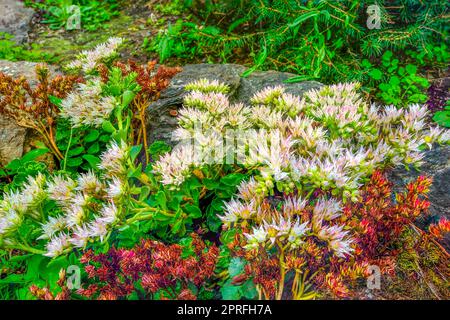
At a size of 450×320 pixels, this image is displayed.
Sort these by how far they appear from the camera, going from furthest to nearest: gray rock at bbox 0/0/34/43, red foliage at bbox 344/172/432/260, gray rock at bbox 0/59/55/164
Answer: gray rock at bbox 0/0/34/43
gray rock at bbox 0/59/55/164
red foliage at bbox 344/172/432/260

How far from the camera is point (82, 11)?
5.56m

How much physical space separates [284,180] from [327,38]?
90.3 inches

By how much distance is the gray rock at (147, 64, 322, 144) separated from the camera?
9.14ft

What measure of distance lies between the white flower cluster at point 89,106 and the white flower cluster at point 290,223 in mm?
958

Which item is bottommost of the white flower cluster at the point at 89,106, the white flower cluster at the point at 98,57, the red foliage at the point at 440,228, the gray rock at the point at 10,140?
the gray rock at the point at 10,140

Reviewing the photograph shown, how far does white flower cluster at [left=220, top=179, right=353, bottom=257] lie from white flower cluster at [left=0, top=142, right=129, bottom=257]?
48 cm

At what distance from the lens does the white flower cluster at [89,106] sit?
2.12m

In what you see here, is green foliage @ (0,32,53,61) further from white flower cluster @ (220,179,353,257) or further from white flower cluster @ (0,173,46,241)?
white flower cluster @ (220,179,353,257)

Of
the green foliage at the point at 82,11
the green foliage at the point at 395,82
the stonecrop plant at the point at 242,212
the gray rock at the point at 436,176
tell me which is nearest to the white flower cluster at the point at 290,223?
the stonecrop plant at the point at 242,212

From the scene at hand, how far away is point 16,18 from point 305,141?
5.19 m

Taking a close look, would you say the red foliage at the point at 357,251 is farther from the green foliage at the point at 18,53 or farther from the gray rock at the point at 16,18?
the gray rock at the point at 16,18

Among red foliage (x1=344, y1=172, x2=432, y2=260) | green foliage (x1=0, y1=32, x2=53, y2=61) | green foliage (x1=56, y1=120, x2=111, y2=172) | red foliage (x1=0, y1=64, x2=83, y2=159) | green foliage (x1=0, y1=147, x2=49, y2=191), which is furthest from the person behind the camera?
green foliage (x1=0, y1=32, x2=53, y2=61)

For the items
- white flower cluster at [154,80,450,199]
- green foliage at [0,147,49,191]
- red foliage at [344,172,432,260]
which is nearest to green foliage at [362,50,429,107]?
white flower cluster at [154,80,450,199]
